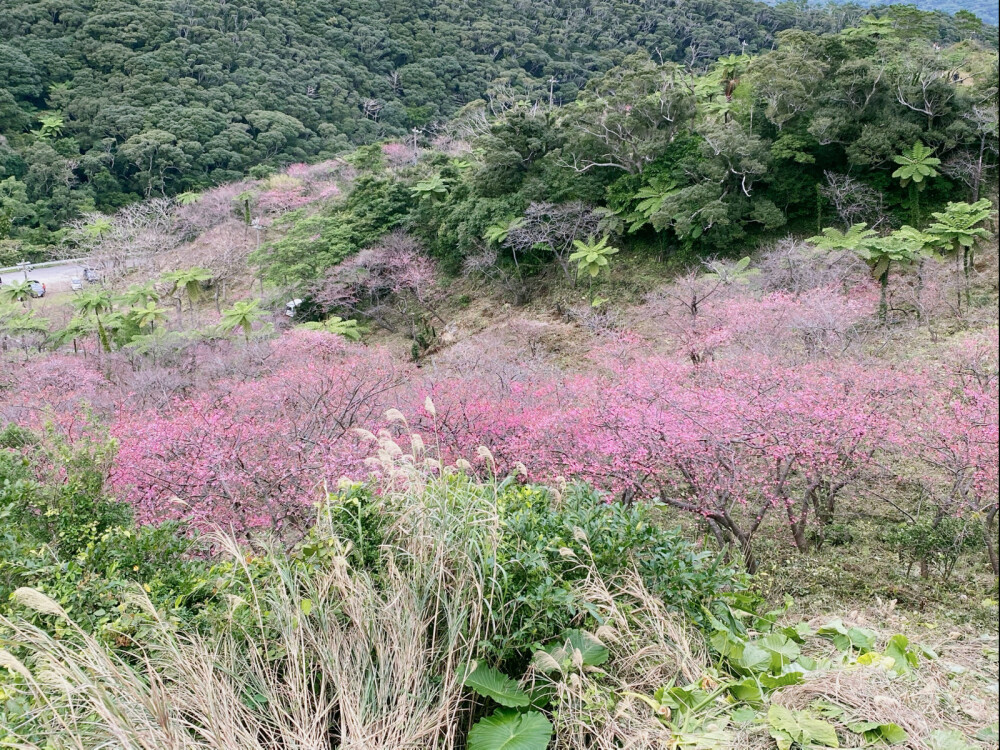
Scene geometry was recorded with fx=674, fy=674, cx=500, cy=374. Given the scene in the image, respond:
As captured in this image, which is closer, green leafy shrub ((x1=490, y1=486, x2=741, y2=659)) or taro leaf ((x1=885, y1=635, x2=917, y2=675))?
green leafy shrub ((x1=490, y1=486, x2=741, y2=659))

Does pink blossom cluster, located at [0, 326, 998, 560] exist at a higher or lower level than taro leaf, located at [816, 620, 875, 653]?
lower

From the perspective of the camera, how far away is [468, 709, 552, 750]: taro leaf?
2424mm

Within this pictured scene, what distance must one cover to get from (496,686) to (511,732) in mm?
169

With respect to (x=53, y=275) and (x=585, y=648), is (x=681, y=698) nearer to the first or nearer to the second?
(x=585, y=648)

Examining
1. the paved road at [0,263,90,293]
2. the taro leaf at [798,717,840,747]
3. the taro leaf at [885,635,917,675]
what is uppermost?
the taro leaf at [798,717,840,747]

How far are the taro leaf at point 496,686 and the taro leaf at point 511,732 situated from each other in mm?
55

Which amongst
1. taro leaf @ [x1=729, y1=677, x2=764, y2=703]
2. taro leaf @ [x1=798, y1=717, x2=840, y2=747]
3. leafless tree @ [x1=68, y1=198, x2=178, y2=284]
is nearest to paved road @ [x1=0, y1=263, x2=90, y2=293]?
leafless tree @ [x1=68, y1=198, x2=178, y2=284]

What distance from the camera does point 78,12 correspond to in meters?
36.5

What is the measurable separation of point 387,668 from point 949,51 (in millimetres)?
17984

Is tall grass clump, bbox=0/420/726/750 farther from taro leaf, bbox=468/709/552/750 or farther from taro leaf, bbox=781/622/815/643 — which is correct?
taro leaf, bbox=781/622/815/643

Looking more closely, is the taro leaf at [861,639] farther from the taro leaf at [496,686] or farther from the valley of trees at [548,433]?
the taro leaf at [496,686]

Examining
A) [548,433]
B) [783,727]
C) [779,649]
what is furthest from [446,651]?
[548,433]

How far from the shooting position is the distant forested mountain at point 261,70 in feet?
105

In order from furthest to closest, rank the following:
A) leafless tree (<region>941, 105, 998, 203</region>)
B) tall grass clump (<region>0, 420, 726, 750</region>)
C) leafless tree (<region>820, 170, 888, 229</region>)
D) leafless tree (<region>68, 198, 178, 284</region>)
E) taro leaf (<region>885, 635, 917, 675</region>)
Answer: leafless tree (<region>68, 198, 178, 284</region>), leafless tree (<region>820, 170, 888, 229</region>), leafless tree (<region>941, 105, 998, 203</region>), taro leaf (<region>885, 635, 917, 675</region>), tall grass clump (<region>0, 420, 726, 750</region>)
